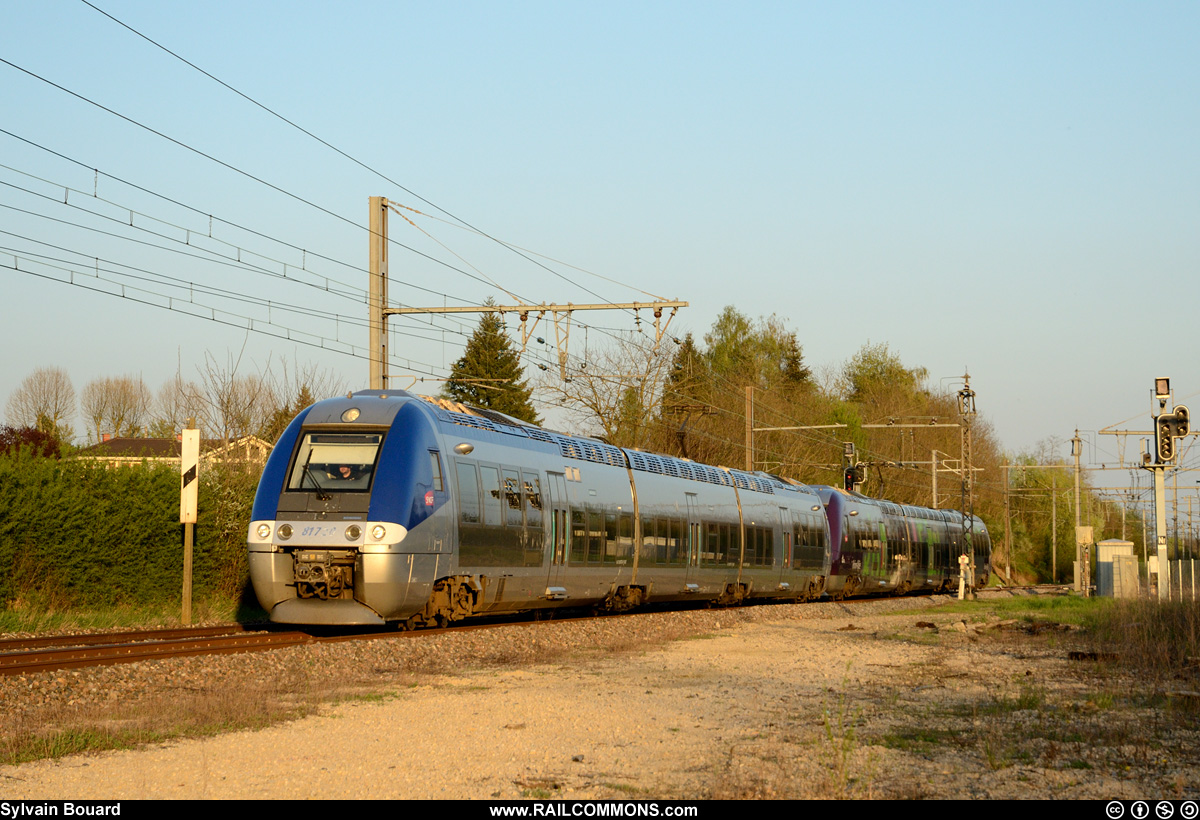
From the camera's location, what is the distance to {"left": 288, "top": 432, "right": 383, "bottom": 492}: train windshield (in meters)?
15.9

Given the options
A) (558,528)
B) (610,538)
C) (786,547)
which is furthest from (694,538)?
(558,528)

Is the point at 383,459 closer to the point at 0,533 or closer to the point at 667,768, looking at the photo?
the point at 0,533

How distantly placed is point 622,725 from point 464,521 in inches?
308

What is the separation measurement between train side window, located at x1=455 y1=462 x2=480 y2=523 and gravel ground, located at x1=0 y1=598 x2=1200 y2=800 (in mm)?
1770

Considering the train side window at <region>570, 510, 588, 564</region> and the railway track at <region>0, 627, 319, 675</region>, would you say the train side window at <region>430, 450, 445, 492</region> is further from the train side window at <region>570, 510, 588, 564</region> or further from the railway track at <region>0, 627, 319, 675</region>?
the train side window at <region>570, 510, 588, 564</region>

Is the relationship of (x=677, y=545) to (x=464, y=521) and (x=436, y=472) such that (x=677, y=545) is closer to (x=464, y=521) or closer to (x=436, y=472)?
(x=464, y=521)

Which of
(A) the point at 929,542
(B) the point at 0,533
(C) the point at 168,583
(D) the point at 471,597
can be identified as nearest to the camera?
(D) the point at 471,597

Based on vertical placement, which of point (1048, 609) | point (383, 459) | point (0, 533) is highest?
point (383, 459)

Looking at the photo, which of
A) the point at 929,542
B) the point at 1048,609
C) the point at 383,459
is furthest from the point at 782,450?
the point at 383,459

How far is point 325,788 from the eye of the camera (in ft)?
23.0

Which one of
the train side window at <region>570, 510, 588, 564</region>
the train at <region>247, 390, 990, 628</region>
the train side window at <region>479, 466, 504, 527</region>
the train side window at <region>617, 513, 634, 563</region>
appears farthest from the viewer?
the train side window at <region>617, 513, 634, 563</region>

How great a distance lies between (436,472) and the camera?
16.4 meters

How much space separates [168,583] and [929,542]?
32.3 meters

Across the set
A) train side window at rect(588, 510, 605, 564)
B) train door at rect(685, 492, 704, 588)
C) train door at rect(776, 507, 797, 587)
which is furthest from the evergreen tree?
train side window at rect(588, 510, 605, 564)
